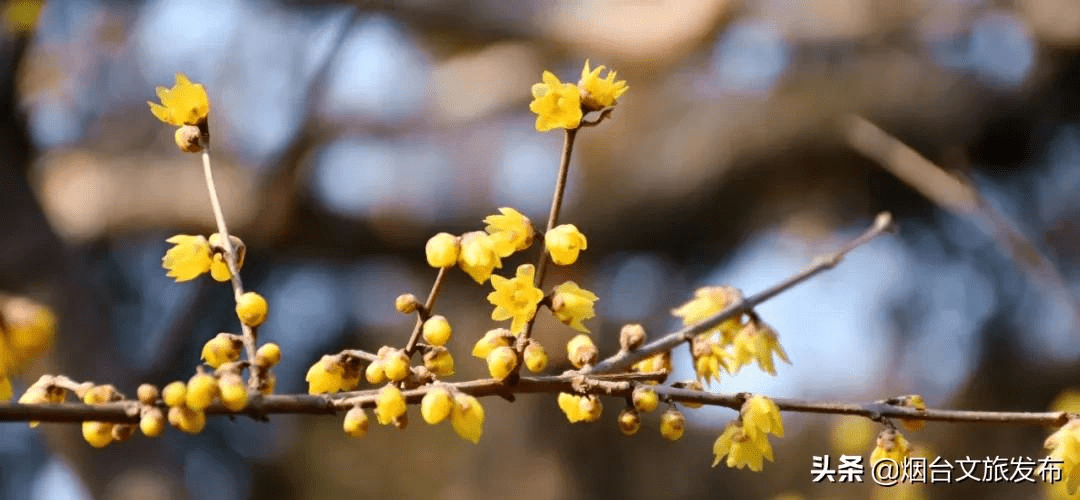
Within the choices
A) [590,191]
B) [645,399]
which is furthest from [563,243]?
[590,191]

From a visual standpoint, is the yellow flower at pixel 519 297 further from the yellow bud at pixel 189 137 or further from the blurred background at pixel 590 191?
the blurred background at pixel 590 191

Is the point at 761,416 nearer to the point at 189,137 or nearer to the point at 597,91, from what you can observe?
the point at 597,91

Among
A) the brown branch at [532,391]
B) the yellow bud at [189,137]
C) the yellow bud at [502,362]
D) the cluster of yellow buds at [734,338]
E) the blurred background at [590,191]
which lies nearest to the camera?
the brown branch at [532,391]

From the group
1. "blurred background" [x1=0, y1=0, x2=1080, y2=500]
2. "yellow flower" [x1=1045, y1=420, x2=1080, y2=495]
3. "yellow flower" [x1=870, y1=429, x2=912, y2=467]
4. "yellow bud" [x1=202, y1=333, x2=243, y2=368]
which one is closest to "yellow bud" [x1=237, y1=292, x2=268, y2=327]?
"yellow bud" [x1=202, y1=333, x2=243, y2=368]

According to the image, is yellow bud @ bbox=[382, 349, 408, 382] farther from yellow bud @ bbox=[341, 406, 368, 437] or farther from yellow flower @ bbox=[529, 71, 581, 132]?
yellow flower @ bbox=[529, 71, 581, 132]

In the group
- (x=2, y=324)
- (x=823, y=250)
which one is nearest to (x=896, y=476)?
(x=2, y=324)

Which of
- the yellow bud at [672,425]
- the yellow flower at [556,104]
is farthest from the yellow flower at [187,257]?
the yellow bud at [672,425]
